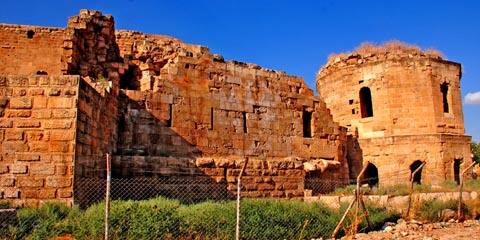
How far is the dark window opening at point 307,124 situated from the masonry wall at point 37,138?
9442 millimetres

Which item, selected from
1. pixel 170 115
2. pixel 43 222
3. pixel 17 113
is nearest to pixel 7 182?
pixel 17 113

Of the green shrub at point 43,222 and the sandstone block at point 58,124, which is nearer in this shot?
the green shrub at point 43,222

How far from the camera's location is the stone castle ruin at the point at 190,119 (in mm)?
7711

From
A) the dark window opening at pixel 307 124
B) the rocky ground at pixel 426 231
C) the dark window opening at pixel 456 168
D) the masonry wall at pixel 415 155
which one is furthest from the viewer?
the dark window opening at pixel 456 168

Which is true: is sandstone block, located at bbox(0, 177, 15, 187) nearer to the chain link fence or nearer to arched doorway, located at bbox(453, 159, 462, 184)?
the chain link fence

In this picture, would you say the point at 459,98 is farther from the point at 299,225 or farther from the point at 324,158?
the point at 299,225

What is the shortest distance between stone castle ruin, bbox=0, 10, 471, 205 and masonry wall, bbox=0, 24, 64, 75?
32mm

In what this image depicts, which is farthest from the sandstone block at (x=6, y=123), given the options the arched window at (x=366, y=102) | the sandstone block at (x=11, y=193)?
the arched window at (x=366, y=102)

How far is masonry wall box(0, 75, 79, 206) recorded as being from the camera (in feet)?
24.3

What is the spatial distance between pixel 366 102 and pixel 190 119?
11612 millimetres

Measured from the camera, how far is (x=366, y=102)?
827 inches

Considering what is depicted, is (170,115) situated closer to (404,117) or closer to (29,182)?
(29,182)

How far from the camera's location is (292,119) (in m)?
14.8

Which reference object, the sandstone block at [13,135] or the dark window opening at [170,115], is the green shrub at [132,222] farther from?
the dark window opening at [170,115]
